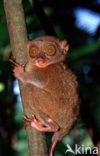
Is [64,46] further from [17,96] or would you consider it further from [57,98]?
[17,96]

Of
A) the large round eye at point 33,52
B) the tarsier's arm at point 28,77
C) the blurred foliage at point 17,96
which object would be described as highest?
the large round eye at point 33,52

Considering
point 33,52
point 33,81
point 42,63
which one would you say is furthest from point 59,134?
point 33,52

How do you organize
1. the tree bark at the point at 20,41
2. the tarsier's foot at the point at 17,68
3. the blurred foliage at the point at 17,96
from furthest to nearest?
the blurred foliage at the point at 17,96 → the tarsier's foot at the point at 17,68 → the tree bark at the point at 20,41

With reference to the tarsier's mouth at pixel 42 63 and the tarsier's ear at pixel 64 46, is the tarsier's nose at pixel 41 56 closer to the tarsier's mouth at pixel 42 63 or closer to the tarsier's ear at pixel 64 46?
the tarsier's mouth at pixel 42 63

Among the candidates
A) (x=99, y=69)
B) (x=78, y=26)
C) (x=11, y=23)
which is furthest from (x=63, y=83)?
(x=78, y=26)

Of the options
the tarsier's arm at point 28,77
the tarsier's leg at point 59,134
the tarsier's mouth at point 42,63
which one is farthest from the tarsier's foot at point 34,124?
the tarsier's mouth at point 42,63

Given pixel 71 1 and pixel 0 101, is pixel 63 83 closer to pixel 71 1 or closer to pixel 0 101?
pixel 0 101

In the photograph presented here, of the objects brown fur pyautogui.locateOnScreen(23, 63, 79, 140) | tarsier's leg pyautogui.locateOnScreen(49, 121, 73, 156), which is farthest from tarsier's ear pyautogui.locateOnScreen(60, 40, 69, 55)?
tarsier's leg pyautogui.locateOnScreen(49, 121, 73, 156)
